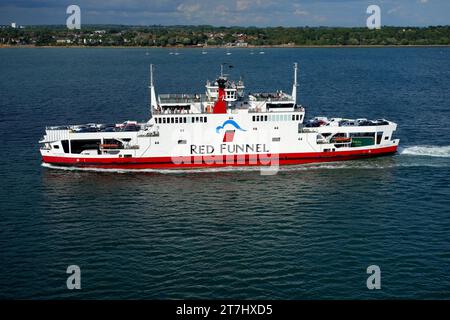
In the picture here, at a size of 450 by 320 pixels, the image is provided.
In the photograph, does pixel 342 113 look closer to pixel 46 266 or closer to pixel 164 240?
pixel 164 240

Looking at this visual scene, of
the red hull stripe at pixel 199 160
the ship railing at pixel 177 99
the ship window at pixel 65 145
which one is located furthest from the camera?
the ship railing at pixel 177 99

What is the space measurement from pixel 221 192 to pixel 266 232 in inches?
460

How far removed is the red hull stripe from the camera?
6372cm

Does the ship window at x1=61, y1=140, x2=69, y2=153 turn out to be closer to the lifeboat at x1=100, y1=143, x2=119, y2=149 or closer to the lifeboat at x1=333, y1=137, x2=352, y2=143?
the lifeboat at x1=100, y1=143, x2=119, y2=149

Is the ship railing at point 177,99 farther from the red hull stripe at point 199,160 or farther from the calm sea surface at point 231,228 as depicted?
the calm sea surface at point 231,228

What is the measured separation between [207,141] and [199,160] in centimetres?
246

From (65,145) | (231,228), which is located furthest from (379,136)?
(65,145)

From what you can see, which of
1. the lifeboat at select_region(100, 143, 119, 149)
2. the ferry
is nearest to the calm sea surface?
the ferry

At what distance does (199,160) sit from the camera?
6431 centimetres

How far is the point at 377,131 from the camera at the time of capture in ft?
219

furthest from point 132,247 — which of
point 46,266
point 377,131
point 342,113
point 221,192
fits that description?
point 342,113

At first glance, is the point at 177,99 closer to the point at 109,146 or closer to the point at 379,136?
the point at 109,146

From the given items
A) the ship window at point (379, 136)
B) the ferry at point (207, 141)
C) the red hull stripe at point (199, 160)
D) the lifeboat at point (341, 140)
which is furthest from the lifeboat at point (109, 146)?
the ship window at point (379, 136)

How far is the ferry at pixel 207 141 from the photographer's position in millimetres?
63781
